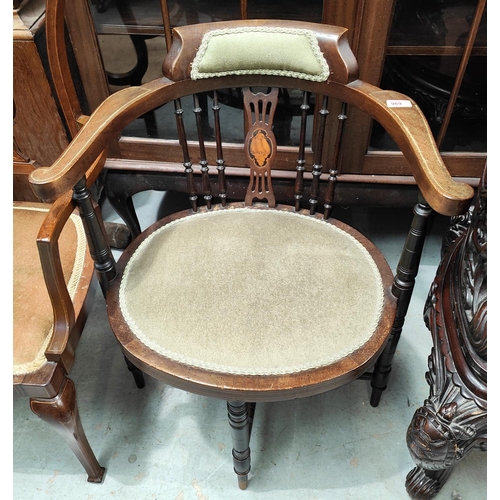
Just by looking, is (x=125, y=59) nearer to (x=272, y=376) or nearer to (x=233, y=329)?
(x=233, y=329)

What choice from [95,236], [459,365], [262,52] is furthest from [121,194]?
[459,365]

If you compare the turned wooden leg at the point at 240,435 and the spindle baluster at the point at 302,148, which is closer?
the turned wooden leg at the point at 240,435

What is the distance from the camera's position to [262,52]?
1.07 metres

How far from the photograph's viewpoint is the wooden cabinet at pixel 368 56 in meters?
1.19

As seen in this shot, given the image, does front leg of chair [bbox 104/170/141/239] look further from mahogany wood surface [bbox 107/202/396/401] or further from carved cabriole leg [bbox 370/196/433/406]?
carved cabriole leg [bbox 370/196/433/406]

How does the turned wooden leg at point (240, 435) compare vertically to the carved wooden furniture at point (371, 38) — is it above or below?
below

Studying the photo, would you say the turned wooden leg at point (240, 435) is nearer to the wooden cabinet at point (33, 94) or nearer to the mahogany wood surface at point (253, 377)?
the mahogany wood surface at point (253, 377)

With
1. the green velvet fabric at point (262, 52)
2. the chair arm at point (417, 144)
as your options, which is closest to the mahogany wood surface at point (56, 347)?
the green velvet fabric at point (262, 52)

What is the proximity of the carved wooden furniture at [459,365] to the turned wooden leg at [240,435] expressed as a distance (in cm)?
34

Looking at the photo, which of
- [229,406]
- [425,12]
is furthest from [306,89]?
[229,406]

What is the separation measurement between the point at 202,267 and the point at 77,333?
30cm

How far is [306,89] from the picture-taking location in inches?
43.5

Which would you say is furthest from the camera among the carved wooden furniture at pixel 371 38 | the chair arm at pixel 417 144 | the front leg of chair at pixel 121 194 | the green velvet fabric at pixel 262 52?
the front leg of chair at pixel 121 194

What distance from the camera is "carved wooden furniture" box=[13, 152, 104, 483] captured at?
3.05ft
